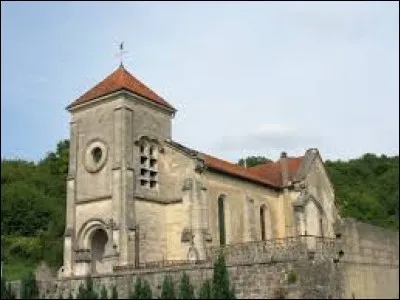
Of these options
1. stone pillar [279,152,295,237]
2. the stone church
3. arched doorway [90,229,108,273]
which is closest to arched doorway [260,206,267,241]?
the stone church

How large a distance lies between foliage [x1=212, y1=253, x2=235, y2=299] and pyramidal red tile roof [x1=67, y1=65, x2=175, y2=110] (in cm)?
1616

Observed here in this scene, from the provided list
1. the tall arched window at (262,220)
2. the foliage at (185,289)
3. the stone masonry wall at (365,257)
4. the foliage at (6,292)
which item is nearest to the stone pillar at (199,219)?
the tall arched window at (262,220)

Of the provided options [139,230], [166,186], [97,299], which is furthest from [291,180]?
[97,299]

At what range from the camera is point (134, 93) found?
3606 cm

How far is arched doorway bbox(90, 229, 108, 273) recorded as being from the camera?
115ft

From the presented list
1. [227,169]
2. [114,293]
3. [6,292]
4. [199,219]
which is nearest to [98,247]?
[199,219]

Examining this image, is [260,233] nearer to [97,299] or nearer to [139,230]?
[139,230]

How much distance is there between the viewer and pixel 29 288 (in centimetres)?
2619

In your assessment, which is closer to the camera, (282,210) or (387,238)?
(387,238)

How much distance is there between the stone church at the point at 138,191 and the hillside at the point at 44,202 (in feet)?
29.0

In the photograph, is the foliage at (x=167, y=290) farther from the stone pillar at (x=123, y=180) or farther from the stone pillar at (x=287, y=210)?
the stone pillar at (x=287, y=210)

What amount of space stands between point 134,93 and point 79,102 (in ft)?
12.9

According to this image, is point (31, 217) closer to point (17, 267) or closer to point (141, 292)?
point (17, 267)

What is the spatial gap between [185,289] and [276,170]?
2398 centimetres
